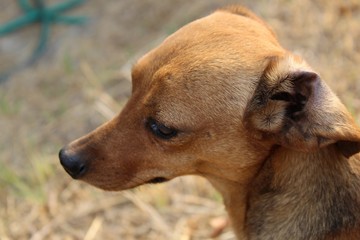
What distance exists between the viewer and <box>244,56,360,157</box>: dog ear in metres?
2.11

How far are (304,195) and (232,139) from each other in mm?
360

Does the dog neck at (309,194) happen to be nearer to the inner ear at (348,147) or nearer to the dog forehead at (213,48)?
the inner ear at (348,147)

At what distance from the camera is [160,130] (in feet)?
8.04

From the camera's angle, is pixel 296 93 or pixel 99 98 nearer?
pixel 296 93

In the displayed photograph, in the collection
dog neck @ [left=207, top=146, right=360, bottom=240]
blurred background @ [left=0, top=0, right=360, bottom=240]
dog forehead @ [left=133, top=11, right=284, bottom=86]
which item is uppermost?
dog forehead @ [left=133, top=11, right=284, bottom=86]

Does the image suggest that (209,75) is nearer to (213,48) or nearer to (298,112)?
(213,48)

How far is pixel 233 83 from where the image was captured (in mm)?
2410

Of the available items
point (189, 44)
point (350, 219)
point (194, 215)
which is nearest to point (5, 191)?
point (194, 215)

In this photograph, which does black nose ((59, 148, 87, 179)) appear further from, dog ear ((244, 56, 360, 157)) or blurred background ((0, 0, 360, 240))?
blurred background ((0, 0, 360, 240))

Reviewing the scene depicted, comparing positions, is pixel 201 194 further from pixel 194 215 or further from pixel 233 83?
pixel 233 83

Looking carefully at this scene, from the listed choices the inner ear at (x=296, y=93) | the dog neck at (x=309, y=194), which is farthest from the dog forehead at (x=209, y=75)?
the dog neck at (x=309, y=194)

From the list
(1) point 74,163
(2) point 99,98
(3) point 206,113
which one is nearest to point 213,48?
(3) point 206,113

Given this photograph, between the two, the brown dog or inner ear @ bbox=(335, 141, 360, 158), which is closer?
inner ear @ bbox=(335, 141, 360, 158)

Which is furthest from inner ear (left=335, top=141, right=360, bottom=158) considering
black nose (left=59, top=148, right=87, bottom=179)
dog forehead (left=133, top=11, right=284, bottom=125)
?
black nose (left=59, top=148, right=87, bottom=179)
